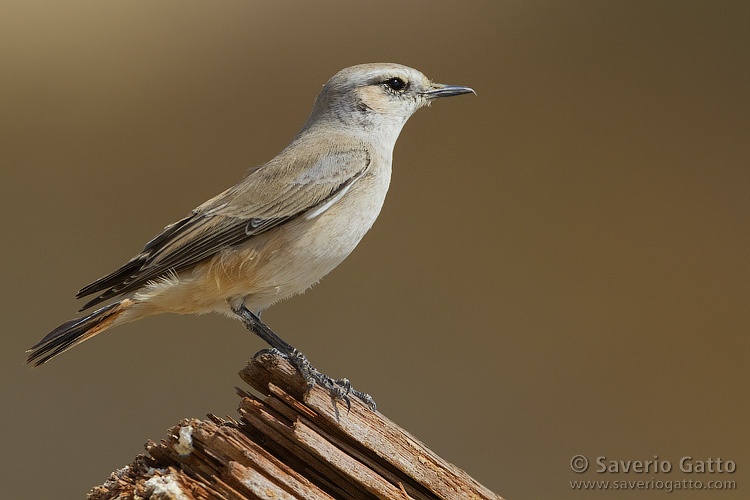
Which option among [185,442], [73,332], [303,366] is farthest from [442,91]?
[185,442]

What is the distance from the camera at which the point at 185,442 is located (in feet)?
6.69

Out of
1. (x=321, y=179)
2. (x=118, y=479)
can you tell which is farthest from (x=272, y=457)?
(x=321, y=179)

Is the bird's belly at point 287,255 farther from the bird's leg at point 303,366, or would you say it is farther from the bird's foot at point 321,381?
the bird's foot at point 321,381

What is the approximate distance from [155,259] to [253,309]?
49 cm

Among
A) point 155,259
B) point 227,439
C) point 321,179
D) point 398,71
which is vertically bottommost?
point 227,439

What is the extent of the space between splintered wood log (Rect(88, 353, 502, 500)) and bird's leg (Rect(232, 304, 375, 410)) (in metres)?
0.03

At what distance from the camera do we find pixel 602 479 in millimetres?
4551

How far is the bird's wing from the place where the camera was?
289 centimetres

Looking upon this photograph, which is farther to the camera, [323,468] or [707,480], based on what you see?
[707,480]

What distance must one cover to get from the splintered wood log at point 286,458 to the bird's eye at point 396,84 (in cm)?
172

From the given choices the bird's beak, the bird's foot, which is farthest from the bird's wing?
the bird's beak

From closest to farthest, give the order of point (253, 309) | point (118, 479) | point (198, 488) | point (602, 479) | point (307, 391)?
1. point (198, 488)
2. point (118, 479)
3. point (307, 391)
4. point (253, 309)
5. point (602, 479)

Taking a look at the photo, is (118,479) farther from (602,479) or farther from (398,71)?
(602,479)

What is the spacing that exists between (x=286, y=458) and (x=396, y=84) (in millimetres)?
2073
